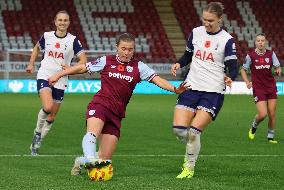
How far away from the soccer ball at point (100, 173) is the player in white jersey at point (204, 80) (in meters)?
1.35

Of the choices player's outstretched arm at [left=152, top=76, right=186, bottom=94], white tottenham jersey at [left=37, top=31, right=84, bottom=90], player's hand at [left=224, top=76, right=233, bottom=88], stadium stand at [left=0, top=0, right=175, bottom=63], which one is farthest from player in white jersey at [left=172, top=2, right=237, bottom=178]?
stadium stand at [left=0, top=0, right=175, bottom=63]

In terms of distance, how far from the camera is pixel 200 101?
1087 cm

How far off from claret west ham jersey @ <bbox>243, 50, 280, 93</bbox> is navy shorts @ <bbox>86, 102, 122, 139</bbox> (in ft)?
23.4

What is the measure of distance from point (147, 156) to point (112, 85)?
3.16 metres

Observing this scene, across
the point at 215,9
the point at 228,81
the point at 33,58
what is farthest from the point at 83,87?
the point at 228,81

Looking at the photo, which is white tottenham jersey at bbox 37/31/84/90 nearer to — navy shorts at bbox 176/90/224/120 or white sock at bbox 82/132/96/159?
navy shorts at bbox 176/90/224/120

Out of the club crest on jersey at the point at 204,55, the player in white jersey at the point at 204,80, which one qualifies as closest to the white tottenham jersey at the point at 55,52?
the player in white jersey at the point at 204,80

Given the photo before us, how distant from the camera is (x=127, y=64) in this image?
33.7 feet

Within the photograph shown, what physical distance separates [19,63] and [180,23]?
48.3 ft

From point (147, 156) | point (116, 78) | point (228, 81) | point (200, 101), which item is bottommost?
point (147, 156)

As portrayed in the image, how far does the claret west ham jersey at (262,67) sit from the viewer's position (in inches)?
666

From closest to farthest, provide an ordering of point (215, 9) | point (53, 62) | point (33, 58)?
point (215, 9)
point (53, 62)
point (33, 58)

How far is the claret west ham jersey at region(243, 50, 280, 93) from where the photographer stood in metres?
16.9

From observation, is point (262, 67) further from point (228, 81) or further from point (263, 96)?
point (228, 81)
